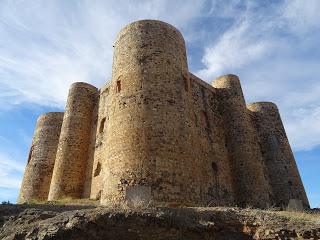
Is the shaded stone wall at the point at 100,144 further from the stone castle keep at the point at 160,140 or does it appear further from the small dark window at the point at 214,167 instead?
the small dark window at the point at 214,167

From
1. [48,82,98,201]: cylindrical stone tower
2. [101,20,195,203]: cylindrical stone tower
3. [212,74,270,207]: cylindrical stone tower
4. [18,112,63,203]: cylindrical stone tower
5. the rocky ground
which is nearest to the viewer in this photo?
the rocky ground

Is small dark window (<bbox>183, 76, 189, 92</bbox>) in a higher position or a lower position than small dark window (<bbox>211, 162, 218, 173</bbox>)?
higher

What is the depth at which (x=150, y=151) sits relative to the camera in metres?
11.0

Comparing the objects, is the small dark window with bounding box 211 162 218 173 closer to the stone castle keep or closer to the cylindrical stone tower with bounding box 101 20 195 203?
the stone castle keep

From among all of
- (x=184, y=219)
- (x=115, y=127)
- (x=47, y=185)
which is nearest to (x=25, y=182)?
(x=47, y=185)

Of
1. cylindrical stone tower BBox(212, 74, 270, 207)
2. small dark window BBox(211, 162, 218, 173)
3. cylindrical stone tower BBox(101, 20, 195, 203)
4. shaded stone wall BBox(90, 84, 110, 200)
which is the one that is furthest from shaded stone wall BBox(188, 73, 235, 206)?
shaded stone wall BBox(90, 84, 110, 200)

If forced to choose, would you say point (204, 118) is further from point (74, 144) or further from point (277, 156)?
point (74, 144)

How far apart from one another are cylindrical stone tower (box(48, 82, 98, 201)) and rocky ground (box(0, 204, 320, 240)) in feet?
30.1

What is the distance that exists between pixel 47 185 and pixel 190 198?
42.2 ft

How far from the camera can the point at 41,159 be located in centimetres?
2094

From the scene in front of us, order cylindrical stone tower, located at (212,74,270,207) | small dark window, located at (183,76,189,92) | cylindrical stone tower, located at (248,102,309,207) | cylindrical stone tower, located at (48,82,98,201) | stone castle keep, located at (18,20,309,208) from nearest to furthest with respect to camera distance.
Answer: stone castle keep, located at (18,20,309,208), small dark window, located at (183,76,189,92), cylindrical stone tower, located at (212,74,270,207), cylindrical stone tower, located at (48,82,98,201), cylindrical stone tower, located at (248,102,309,207)

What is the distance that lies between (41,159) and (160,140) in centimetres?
1260

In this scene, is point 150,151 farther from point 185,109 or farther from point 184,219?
point 184,219

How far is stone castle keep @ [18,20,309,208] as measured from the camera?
11.0 metres
